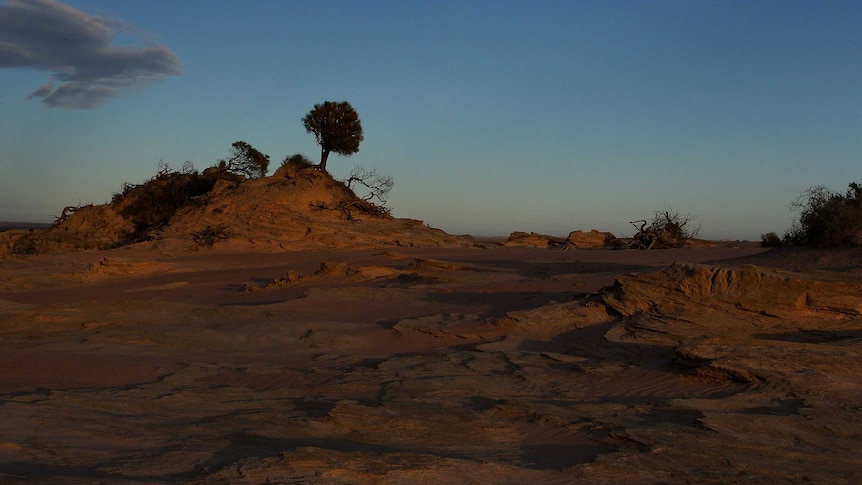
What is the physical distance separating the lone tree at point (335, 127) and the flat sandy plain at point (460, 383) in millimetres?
15227

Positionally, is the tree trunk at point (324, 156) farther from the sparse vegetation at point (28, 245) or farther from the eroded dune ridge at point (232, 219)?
the sparse vegetation at point (28, 245)

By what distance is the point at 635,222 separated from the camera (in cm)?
2600

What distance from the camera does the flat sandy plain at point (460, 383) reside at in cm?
457

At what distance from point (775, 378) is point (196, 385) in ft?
17.8

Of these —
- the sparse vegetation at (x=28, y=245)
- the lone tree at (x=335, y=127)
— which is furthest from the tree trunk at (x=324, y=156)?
the sparse vegetation at (x=28, y=245)

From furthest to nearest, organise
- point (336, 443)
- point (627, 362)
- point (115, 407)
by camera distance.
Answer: point (627, 362), point (115, 407), point (336, 443)

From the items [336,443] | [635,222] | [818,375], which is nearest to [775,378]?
[818,375]

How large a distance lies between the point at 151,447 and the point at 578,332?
611 cm

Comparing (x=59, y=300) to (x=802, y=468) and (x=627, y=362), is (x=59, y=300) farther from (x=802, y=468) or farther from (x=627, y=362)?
(x=802, y=468)

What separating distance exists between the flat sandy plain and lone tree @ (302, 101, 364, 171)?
1523 cm

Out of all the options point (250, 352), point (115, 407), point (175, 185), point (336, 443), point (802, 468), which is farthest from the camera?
point (175, 185)

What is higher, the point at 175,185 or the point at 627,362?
the point at 175,185

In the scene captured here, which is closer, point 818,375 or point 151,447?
point 151,447

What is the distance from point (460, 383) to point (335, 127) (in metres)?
22.5
